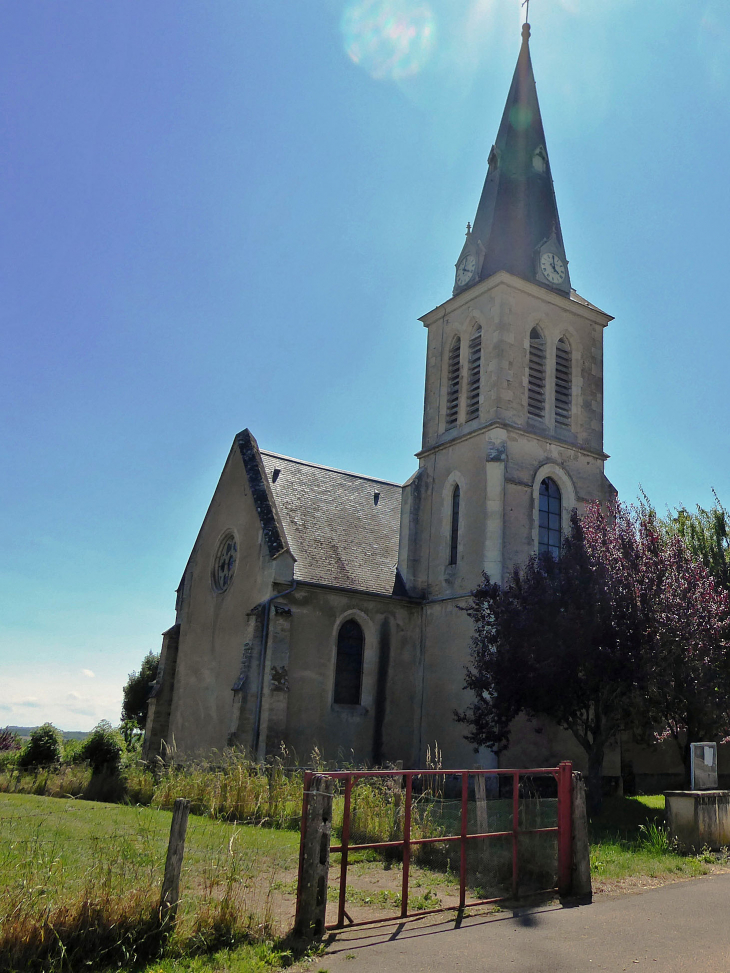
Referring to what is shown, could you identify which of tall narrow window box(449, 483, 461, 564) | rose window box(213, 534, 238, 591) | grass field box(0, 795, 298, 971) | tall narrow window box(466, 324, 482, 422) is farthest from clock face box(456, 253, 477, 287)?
grass field box(0, 795, 298, 971)

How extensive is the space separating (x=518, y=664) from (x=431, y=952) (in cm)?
977

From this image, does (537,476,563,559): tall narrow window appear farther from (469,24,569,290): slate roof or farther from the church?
(469,24,569,290): slate roof

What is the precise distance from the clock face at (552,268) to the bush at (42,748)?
64.5 feet

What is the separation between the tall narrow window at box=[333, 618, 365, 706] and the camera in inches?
810

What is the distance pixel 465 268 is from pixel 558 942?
20.9m

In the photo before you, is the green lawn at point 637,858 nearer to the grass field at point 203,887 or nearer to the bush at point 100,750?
the grass field at point 203,887

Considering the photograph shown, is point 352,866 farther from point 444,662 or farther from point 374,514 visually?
point 374,514

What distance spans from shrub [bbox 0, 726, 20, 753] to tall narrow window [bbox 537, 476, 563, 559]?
1755cm

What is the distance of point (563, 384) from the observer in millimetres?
23672

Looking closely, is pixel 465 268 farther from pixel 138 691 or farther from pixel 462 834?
pixel 138 691

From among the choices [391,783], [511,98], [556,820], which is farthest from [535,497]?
[511,98]

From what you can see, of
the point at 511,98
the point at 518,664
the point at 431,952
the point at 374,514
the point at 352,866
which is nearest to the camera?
the point at 431,952

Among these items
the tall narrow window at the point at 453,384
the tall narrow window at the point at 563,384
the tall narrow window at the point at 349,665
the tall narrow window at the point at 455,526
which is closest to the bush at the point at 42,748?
the tall narrow window at the point at 349,665

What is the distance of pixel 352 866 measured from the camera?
32.9 feet
